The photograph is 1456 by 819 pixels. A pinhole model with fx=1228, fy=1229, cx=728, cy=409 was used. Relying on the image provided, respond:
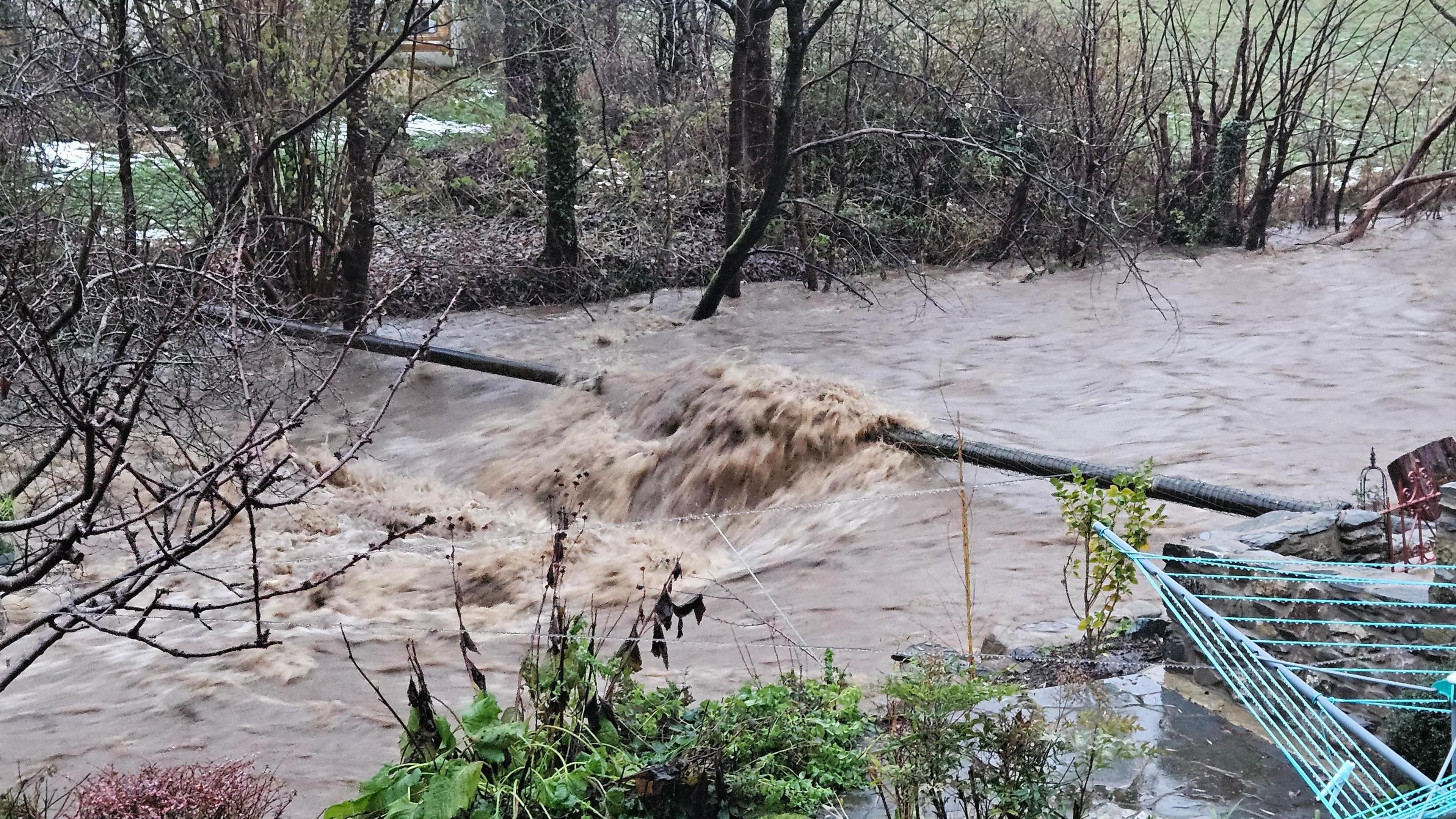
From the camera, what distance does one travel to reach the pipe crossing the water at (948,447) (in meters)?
6.66

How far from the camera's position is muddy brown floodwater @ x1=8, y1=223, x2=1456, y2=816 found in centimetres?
648

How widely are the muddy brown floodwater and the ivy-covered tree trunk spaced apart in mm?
939

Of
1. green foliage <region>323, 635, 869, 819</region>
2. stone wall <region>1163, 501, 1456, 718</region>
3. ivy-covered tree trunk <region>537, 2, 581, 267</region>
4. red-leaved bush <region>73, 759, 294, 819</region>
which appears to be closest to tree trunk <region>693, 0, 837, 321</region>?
ivy-covered tree trunk <region>537, 2, 581, 267</region>

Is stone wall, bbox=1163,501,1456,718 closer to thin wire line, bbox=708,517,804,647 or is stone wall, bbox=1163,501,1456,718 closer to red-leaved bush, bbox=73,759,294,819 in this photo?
thin wire line, bbox=708,517,804,647

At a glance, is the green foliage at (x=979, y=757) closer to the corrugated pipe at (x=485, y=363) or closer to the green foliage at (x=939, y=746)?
the green foliage at (x=939, y=746)

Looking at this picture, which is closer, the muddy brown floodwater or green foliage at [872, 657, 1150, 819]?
green foliage at [872, 657, 1150, 819]

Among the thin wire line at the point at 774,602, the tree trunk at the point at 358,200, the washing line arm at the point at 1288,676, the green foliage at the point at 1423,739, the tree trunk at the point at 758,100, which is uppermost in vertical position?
the tree trunk at the point at 758,100

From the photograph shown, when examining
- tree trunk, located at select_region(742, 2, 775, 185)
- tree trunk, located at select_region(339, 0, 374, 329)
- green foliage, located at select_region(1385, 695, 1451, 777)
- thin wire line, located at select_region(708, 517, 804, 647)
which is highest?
tree trunk, located at select_region(742, 2, 775, 185)

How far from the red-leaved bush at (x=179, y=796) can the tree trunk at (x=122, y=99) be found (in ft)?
16.5

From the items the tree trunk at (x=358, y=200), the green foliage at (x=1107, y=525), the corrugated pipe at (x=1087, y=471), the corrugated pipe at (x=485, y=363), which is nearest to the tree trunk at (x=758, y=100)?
the corrugated pipe at (x=485, y=363)

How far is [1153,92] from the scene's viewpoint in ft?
50.8

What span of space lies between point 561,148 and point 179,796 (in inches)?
425

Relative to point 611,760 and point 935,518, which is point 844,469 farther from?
point 611,760

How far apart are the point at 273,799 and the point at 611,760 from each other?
4.95 ft
